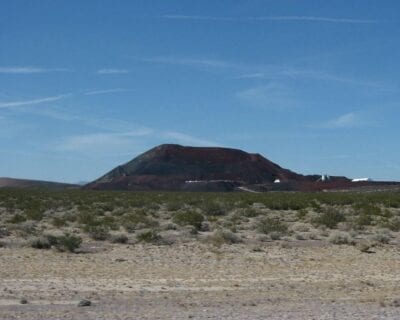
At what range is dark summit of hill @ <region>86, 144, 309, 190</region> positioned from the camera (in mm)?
123438

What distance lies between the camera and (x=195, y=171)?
129 metres

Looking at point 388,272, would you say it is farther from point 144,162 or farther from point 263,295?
point 144,162

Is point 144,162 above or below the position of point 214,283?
above

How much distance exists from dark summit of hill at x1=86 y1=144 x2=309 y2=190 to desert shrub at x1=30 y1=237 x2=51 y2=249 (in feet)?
313

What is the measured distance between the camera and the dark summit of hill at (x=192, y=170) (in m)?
123

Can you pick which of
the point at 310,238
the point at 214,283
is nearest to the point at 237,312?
the point at 214,283

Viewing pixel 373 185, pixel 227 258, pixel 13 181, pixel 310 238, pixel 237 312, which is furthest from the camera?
pixel 13 181

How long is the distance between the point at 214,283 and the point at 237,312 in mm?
4130

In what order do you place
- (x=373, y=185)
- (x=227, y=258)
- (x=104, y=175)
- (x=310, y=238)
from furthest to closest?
(x=104, y=175)
(x=373, y=185)
(x=310, y=238)
(x=227, y=258)

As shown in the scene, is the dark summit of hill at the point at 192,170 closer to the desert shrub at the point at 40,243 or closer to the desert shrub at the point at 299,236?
the desert shrub at the point at 299,236

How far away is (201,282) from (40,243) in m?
8.48

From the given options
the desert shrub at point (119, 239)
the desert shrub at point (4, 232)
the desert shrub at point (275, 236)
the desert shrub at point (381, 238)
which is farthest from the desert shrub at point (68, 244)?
the desert shrub at point (381, 238)

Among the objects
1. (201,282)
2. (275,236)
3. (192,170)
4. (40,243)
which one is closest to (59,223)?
(275,236)

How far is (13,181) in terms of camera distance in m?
199
